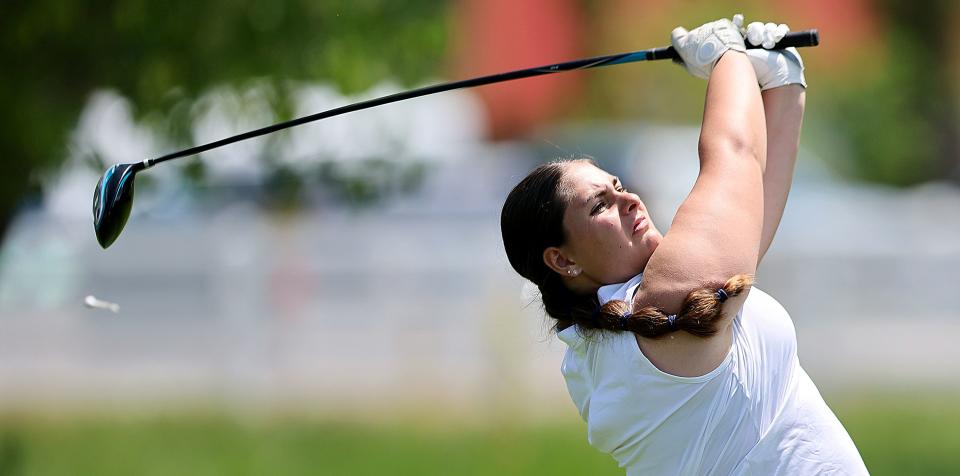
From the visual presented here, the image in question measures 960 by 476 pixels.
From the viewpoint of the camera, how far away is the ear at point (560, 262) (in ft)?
8.94

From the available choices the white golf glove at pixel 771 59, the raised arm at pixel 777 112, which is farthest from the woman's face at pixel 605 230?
the white golf glove at pixel 771 59

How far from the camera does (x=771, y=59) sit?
2.86 m

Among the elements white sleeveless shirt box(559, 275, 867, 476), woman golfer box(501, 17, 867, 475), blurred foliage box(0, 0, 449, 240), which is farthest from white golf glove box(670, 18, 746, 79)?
blurred foliage box(0, 0, 449, 240)

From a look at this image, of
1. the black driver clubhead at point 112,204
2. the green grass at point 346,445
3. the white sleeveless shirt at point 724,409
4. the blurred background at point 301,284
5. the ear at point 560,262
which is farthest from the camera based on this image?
the green grass at point 346,445

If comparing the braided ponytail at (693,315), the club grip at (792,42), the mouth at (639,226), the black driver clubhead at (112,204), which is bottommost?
the braided ponytail at (693,315)

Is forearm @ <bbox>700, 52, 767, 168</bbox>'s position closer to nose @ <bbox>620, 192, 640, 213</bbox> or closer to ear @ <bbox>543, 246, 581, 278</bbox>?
nose @ <bbox>620, 192, 640, 213</bbox>

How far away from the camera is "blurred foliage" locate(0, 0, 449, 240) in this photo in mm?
5684

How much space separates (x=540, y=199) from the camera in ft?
8.95

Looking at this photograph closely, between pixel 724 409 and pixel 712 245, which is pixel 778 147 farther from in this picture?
Result: pixel 724 409

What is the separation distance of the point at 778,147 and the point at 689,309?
0.58 meters

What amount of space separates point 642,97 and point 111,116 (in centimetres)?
1320

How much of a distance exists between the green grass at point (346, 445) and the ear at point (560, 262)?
472 cm

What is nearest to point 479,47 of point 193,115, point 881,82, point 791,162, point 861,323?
point 881,82

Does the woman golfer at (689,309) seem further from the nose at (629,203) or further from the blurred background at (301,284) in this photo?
the blurred background at (301,284)
